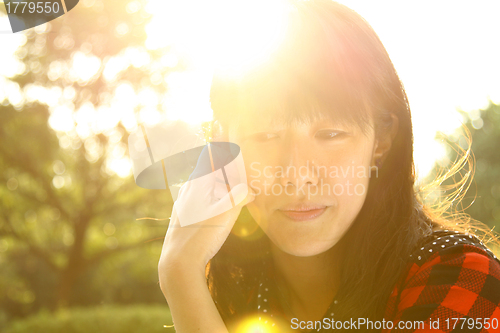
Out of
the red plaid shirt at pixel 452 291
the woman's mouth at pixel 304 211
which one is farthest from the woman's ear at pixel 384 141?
the red plaid shirt at pixel 452 291

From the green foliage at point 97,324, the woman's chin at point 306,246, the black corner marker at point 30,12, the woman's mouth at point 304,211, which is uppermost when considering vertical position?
the black corner marker at point 30,12

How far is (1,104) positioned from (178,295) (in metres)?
11.6

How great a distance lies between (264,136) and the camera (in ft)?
6.10

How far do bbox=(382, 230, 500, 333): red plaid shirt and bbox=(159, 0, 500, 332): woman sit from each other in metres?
0.02

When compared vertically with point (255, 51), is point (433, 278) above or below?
below

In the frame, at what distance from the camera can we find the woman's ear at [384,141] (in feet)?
6.28

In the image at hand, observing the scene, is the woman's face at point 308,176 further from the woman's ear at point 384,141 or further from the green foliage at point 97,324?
the green foliage at point 97,324

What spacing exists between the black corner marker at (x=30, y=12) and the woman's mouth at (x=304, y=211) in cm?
802

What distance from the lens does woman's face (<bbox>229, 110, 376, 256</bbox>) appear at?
5.72ft

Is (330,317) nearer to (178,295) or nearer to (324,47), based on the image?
(178,295)

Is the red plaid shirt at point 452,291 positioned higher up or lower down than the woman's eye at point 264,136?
lower down

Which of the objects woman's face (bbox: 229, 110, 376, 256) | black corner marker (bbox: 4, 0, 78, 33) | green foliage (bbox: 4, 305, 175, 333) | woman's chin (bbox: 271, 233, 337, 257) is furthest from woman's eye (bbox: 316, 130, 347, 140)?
green foliage (bbox: 4, 305, 175, 333)

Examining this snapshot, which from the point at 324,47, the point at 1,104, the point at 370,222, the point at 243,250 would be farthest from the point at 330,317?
the point at 1,104

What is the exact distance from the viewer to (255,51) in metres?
1.92
